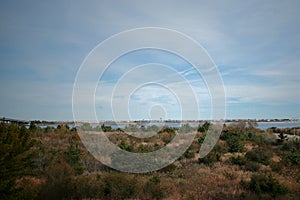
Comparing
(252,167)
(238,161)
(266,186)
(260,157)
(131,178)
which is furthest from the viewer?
(260,157)

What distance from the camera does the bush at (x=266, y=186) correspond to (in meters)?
8.89

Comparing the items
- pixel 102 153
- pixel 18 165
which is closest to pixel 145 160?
pixel 102 153

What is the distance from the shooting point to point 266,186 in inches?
361

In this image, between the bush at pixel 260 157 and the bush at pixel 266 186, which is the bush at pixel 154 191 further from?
the bush at pixel 260 157

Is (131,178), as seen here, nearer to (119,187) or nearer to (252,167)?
(119,187)

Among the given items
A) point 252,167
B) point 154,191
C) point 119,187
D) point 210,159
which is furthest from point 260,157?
point 119,187

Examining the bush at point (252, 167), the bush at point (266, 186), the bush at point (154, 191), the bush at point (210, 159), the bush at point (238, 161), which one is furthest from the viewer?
the bush at point (210, 159)

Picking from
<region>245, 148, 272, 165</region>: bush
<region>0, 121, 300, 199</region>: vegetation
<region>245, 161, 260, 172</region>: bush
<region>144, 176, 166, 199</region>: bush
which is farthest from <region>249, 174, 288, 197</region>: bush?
<region>245, 148, 272, 165</region>: bush

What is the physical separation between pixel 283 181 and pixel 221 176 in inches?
95.3

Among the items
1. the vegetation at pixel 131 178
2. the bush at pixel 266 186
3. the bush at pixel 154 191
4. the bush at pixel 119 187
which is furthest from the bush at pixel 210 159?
the bush at pixel 119 187

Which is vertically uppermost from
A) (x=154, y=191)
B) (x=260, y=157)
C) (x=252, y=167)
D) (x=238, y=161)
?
(x=260, y=157)

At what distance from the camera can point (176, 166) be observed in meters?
13.2

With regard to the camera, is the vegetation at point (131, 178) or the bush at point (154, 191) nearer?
the vegetation at point (131, 178)

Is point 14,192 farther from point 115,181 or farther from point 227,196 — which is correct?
point 227,196
